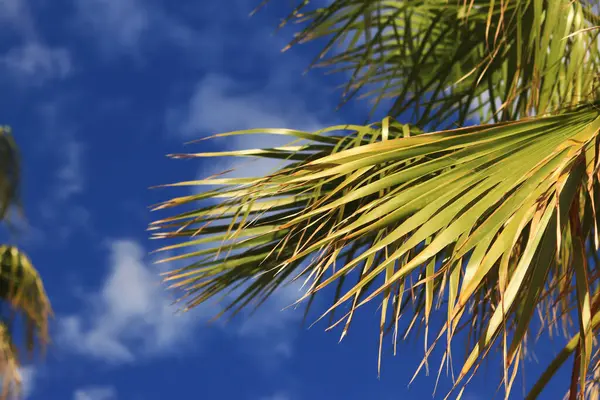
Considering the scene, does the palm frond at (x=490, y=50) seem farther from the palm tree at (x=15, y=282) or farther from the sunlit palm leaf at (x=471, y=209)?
the palm tree at (x=15, y=282)

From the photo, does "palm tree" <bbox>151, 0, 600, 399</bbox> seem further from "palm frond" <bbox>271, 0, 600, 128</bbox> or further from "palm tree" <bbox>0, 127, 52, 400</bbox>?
→ "palm tree" <bbox>0, 127, 52, 400</bbox>

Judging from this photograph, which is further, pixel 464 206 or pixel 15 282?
pixel 15 282

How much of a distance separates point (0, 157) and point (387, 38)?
121 inches

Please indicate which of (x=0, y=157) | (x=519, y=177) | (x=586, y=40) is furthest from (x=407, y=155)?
(x=0, y=157)

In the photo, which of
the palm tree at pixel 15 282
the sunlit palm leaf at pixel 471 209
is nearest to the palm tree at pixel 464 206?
the sunlit palm leaf at pixel 471 209

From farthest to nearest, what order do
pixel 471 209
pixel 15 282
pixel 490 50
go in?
pixel 15 282, pixel 490 50, pixel 471 209

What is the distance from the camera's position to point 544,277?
1.05m

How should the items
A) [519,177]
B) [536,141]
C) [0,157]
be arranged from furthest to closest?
[0,157] → [536,141] → [519,177]

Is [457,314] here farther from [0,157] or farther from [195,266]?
[0,157]

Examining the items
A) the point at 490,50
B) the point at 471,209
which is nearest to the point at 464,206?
the point at 471,209

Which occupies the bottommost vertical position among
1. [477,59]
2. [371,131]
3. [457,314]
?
[457,314]

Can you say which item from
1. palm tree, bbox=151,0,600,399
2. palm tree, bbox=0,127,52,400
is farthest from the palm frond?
palm tree, bbox=0,127,52,400

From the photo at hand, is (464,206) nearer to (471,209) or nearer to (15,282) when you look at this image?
(471,209)

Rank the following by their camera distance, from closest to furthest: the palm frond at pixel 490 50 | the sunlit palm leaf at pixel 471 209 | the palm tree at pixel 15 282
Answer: the sunlit palm leaf at pixel 471 209, the palm frond at pixel 490 50, the palm tree at pixel 15 282
